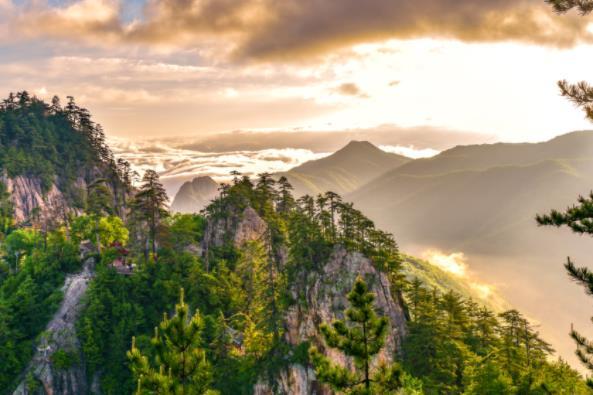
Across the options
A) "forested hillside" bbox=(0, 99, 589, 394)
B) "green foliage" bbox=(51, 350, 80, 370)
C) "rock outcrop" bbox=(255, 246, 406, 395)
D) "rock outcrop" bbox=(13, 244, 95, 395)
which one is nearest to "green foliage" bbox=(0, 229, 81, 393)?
"forested hillside" bbox=(0, 99, 589, 394)

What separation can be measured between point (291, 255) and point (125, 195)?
70.6 m

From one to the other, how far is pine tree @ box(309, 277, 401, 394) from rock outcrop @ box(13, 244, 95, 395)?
5997 cm

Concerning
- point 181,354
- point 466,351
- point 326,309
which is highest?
point 181,354

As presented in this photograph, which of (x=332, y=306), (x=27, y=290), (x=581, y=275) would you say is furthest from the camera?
(x=27, y=290)

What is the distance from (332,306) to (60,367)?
143ft

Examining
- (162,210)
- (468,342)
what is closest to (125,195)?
(162,210)

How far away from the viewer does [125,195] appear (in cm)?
10931

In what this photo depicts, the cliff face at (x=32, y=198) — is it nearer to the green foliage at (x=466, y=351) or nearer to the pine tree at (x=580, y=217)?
the green foliage at (x=466, y=351)

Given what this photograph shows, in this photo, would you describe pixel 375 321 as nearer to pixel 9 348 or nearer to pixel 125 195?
pixel 9 348

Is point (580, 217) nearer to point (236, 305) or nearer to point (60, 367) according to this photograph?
point (236, 305)

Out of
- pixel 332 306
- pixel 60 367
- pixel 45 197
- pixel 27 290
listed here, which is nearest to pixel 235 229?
pixel 332 306

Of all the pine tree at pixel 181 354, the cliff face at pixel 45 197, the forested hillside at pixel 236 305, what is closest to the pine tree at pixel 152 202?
the forested hillside at pixel 236 305

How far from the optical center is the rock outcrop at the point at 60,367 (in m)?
57.9

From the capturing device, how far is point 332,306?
5478 centimetres
